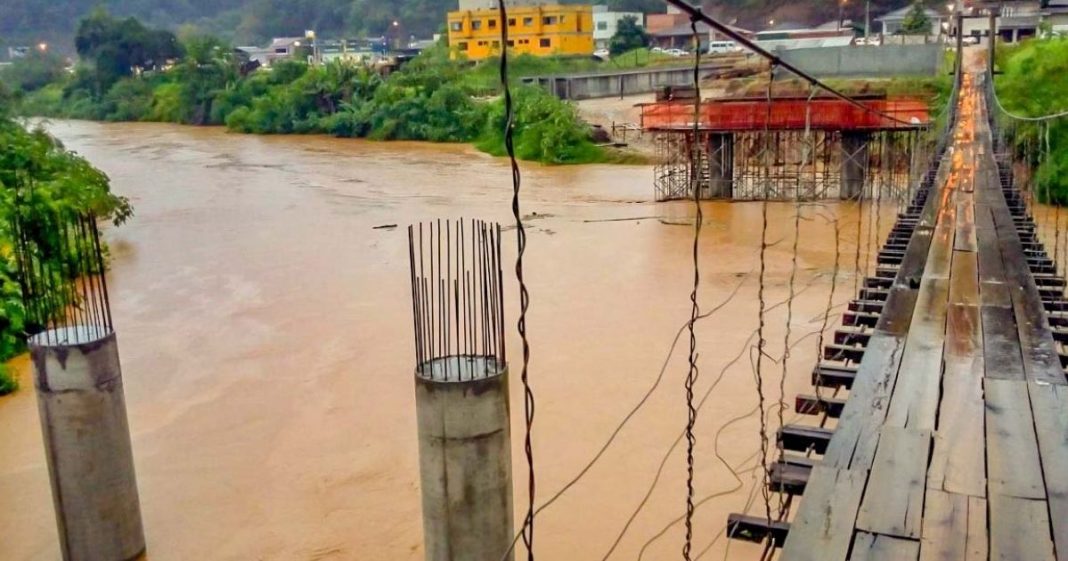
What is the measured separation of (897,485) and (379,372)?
27.1 ft

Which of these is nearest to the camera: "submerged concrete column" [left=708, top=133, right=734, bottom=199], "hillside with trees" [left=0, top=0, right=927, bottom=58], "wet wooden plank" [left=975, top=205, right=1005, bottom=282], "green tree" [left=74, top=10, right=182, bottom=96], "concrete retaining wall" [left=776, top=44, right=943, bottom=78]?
"wet wooden plank" [left=975, top=205, right=1005, bottom=282]

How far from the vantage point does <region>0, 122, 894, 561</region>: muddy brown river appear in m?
7.55

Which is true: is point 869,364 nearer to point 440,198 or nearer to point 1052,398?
point 1052,398

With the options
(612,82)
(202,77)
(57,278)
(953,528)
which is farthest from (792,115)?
(202,77)

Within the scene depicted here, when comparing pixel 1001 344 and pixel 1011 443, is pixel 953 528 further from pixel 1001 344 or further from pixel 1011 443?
pixel 1001 344

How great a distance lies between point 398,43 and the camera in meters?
75.4

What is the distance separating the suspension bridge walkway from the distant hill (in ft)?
196

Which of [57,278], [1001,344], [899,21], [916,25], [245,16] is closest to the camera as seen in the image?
[1001,344]

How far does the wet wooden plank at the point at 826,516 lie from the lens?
9.78ft

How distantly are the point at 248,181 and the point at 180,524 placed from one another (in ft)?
75.5

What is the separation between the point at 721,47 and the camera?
49.3m

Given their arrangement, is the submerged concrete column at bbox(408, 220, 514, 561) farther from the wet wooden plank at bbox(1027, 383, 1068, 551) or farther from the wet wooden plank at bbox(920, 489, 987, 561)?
the wet wooden plank at bbox(1027, 383, 1068, 551)

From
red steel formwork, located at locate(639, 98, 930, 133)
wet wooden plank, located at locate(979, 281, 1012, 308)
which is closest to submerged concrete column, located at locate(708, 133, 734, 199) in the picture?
red steel formwork, located at locate(639, 98, 930, 133)

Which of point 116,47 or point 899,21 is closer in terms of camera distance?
point 899,21
